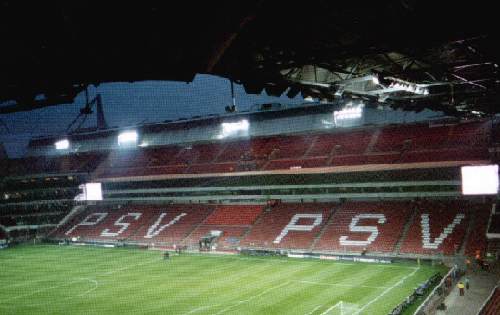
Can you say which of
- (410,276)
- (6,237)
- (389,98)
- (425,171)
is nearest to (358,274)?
(410,276)

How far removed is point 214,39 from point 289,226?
38.7 meters

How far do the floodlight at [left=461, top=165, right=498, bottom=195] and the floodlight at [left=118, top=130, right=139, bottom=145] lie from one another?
4563cm

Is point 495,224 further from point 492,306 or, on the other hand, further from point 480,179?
point 492,306

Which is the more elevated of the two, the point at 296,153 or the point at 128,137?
the point at 128,137

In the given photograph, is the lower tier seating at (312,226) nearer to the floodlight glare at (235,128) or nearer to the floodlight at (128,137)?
the floodlight glare at (235,128)

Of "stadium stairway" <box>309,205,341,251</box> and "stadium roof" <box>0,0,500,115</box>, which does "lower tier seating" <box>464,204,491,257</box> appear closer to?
"stadium stairway" <box>309,205,341,251</box>

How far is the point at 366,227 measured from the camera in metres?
38.3

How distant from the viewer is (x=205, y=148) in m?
56.1

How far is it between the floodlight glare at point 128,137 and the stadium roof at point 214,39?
180 ft

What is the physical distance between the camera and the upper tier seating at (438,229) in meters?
33.3

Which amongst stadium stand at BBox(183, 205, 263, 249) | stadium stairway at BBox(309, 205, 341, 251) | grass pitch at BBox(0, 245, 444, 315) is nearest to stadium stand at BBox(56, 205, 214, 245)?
stadium stand at BBox(183, 205, 263, 249)

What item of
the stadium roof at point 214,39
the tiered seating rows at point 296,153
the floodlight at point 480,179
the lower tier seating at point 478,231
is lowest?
the lower tier seating at point 478,231

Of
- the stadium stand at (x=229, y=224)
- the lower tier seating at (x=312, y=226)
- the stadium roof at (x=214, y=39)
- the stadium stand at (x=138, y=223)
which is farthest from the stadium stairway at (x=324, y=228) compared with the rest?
the stadium roof at (x=214, y=39)

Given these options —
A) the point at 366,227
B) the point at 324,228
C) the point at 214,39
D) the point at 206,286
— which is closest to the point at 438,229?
the point at 366,227
